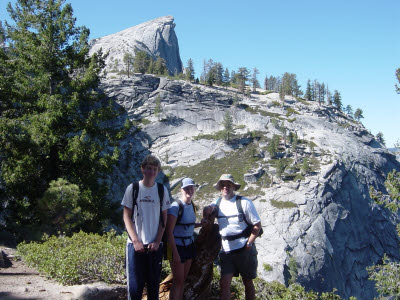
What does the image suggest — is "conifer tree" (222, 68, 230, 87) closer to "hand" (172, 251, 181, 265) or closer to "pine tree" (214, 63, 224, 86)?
"pine tree" (214, 63, 224, 86)

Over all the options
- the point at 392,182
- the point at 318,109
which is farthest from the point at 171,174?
the point at 392,182

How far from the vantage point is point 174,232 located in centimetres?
447

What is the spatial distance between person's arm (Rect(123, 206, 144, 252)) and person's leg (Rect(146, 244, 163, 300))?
22 cm

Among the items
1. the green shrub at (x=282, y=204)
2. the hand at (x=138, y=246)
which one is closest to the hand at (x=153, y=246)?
the hand at (x=138, y=246)

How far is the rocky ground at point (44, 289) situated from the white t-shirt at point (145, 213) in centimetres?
151

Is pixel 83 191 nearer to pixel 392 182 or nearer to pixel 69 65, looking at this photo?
pixel 69 65

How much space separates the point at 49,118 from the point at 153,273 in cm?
879

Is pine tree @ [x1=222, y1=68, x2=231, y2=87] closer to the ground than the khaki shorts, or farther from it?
farther from it

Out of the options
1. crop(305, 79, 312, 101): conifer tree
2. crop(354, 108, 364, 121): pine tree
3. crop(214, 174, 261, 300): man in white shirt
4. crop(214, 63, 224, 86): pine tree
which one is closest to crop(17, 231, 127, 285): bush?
crop(214, 174, 261, 300): man in white shirt

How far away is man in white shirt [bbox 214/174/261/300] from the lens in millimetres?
4629

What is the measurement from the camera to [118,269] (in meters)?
5.50

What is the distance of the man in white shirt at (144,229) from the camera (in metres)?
3.77

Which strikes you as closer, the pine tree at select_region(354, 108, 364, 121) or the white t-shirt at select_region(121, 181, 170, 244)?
the white t-shirt at select_region(121, 181, 170, 244)

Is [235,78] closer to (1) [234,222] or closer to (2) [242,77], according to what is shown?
(2) [242,77]
